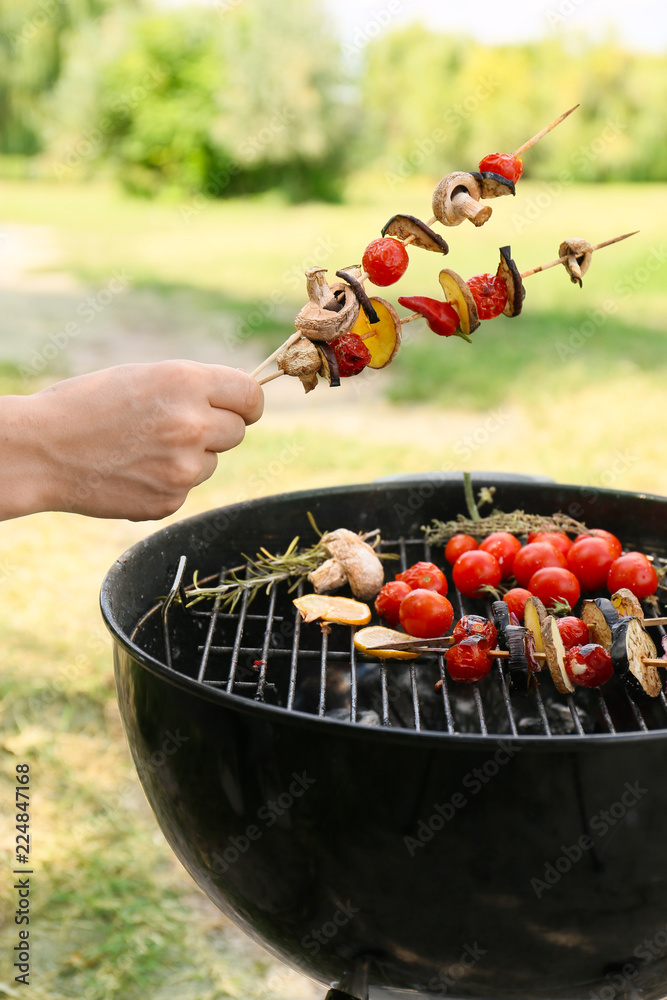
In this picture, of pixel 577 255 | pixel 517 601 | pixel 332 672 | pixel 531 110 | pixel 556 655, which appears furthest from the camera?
pixel 531 110

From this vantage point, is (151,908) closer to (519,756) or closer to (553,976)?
(553,976)

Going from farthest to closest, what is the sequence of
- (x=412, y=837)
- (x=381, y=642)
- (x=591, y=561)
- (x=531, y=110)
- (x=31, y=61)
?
(x=31, y=61) → (x=531, y=110) → (x=591, y=561) → (x=381, y=642) → (x=412, y=837)

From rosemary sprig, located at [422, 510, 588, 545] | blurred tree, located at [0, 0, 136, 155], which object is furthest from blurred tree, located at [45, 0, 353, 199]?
rosemary sprig, located at [422, 510, 588, 545]

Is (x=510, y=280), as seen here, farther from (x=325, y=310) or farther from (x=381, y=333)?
(x=325, y=310)

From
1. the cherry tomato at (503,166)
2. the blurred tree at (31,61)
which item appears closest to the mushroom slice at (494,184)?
the cherry tomato at (503,166)

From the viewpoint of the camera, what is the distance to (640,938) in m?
1.35

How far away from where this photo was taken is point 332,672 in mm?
2318

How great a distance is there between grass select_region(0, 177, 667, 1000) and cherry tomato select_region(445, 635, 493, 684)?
131 cm

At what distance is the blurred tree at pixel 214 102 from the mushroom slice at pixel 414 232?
18.7 metres

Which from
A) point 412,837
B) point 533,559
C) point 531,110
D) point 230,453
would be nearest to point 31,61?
point 531,110

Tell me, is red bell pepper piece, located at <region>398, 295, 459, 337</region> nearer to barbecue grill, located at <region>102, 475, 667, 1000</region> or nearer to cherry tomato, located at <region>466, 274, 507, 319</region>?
cherry tomato, located at <region>466, 274, 507, 319</region>

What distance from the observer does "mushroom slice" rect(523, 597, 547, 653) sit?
166 centimetres

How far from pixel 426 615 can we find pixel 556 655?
286mm

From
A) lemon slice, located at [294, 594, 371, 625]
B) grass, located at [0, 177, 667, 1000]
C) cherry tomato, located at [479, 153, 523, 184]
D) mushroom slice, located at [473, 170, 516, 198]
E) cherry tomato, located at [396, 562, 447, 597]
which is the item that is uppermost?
cherry tomato, located at [479, 153, 523, 184]
